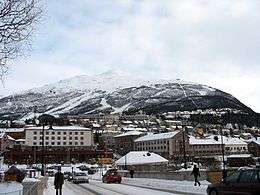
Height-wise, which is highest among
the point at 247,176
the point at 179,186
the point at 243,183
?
the point at 247,176

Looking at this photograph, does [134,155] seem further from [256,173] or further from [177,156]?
[256,173]

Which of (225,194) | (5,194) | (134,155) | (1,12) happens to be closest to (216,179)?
(225,194)

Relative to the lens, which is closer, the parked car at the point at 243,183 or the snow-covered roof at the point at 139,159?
the parked car at the point at 243,183

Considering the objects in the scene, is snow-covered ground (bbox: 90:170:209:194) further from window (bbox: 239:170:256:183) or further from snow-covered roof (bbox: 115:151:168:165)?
snow-covered roof (bbox: 115:151:168:165)

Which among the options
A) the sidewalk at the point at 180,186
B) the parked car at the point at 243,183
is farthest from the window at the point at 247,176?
the sidewalk at the point at 180,186

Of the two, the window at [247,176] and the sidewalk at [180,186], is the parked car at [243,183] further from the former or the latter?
the sidewalk at [180,186]

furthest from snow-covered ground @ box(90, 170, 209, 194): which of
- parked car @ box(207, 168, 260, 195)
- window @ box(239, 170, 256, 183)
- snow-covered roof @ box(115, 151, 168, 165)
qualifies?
snow-covered roof @ box(115, 151, 168, 165)

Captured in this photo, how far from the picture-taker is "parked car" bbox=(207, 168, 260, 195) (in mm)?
19439

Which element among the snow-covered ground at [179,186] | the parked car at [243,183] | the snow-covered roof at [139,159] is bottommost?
the snow-covered ground at [179,186]

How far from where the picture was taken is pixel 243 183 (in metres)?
20.2

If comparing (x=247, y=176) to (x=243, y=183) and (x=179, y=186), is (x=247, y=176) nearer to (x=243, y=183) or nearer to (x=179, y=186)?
(x=243, y=183)

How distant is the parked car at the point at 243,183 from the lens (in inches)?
765

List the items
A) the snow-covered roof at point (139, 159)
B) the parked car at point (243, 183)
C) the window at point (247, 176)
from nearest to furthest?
1. the parked car at point (243, 183)
2. the window at point (247, 176)
3. the snow-covered roof at point (139, 159)

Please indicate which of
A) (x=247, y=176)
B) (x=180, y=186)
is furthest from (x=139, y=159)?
(x=247, y=176)
